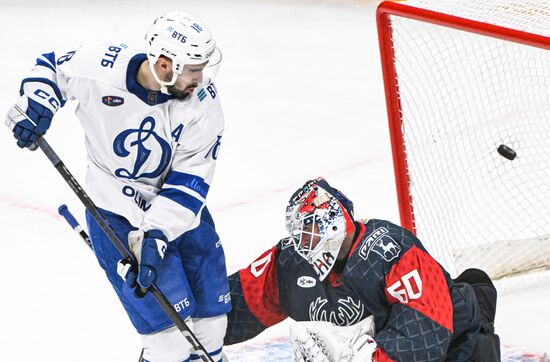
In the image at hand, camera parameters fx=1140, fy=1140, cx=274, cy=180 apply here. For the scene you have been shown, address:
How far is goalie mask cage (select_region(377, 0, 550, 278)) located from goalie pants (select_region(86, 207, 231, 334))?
0.94m

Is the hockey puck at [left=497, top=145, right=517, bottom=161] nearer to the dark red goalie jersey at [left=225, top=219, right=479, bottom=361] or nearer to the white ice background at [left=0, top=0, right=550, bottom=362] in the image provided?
the white ice background at [left=0, top=0, right=550, bottom=362]

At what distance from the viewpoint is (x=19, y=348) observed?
140 inches

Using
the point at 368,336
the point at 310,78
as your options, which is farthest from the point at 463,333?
the point at 310,78

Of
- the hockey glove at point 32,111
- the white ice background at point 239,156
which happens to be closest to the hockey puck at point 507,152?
the white ice background at point 239,156

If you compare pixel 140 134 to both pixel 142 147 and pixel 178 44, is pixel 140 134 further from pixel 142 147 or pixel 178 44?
pixel 178 44

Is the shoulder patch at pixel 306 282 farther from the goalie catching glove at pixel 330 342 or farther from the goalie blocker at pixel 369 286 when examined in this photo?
the goalie catching glove at pixel 330 342

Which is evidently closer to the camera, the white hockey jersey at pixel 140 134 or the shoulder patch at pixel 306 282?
the white hockey jersey at pixel 140 134

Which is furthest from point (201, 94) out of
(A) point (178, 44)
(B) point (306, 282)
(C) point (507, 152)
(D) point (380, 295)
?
(C) point (507, 152)

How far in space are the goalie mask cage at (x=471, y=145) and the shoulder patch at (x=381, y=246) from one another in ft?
2.77

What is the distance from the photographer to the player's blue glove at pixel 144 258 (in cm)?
281

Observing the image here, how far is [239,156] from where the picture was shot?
186 inches

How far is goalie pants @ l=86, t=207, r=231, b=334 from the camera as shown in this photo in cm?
297

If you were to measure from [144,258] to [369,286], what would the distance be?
0.59 meters

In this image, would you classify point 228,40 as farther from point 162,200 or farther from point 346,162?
point 162,200
